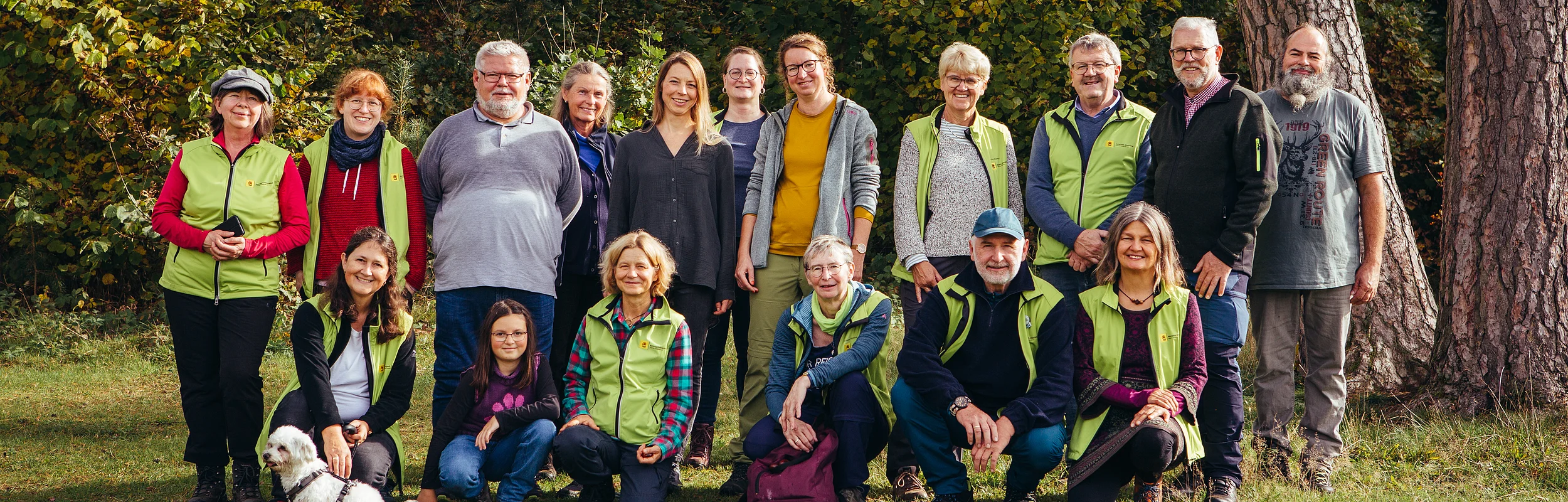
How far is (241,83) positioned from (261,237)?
568 millimetres

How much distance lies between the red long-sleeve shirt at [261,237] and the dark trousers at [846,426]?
1879 mm

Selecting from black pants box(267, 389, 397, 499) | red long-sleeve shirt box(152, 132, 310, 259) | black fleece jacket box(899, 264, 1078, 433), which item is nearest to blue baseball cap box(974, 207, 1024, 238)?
black fleece jacket box(899, 264, 1078, 433)

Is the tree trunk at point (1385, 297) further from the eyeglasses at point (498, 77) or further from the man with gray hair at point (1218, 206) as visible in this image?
the eyeglasses at point (498, 77)

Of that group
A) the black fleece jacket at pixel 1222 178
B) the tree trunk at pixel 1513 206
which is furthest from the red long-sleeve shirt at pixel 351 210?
the tree trunk at pixel 1513 206

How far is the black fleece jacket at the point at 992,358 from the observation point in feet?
12.9

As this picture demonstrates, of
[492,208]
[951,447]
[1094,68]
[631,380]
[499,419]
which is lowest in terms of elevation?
[951,447]

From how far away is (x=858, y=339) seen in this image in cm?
420

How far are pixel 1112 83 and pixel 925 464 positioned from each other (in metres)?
1.60

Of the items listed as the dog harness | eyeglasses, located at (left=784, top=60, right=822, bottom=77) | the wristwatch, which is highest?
eyeglasses, located at (left=784, top=60, right=822, bottom=77)

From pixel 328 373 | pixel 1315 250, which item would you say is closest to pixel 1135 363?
pixel 1315 250

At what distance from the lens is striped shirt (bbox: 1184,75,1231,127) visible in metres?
4.16

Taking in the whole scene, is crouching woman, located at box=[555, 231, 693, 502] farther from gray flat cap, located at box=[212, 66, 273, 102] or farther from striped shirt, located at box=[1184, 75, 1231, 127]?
striped shirt, located at box=[1184, 75, 1231, 127]

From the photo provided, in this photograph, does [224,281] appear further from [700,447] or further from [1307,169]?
→ [1307,169]

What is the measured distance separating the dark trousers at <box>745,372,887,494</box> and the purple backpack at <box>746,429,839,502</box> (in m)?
0.04
